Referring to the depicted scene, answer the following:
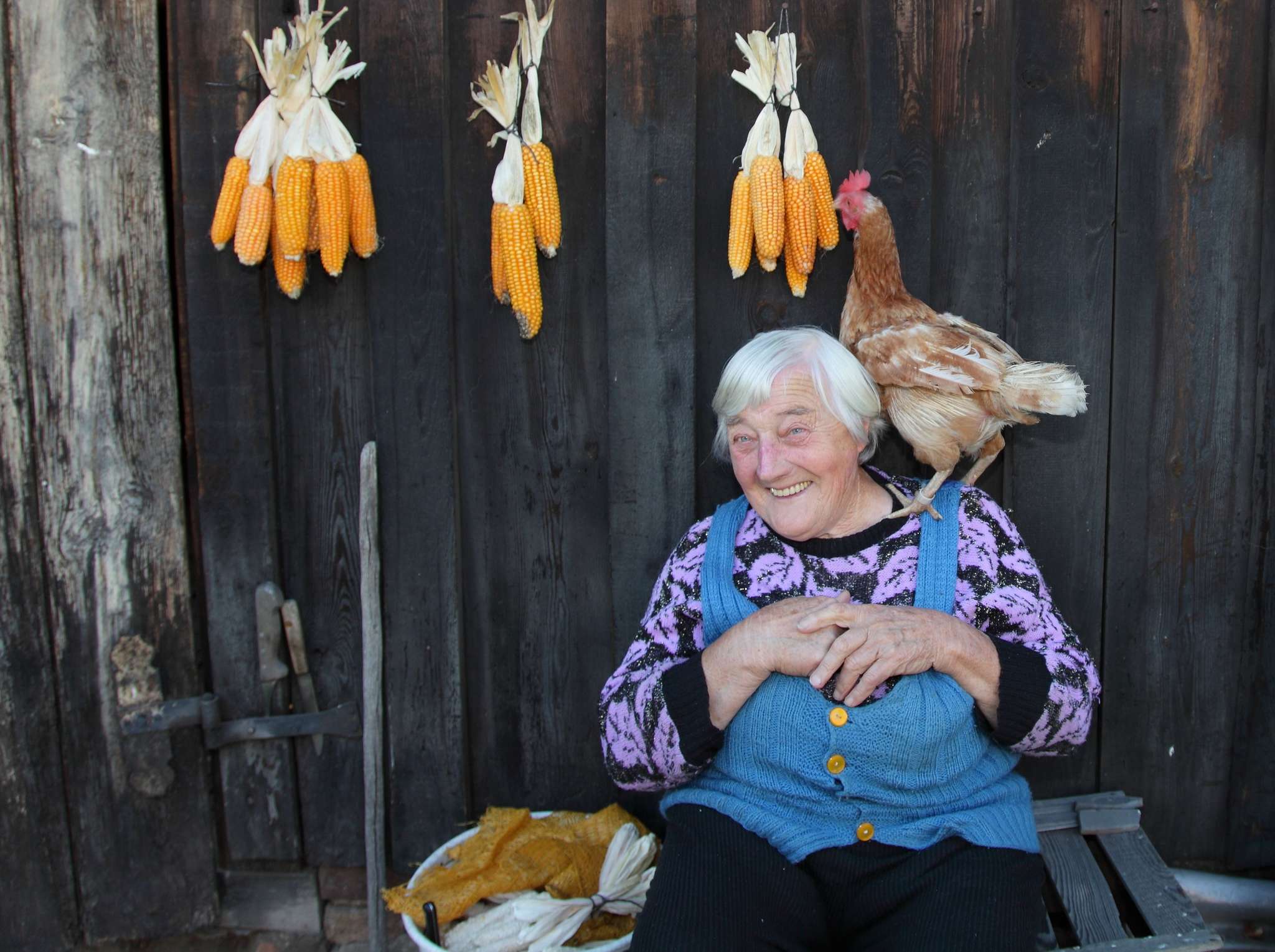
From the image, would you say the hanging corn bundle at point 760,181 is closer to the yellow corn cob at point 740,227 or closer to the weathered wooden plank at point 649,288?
the yellow corn cob at point 740,227

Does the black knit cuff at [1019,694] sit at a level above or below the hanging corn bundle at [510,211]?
below

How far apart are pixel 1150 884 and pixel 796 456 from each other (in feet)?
4.35

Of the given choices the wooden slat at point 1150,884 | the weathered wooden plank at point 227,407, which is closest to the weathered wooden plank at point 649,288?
the weathered wooden plank at point 227,407

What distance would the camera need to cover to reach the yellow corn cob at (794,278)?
238 centimetres

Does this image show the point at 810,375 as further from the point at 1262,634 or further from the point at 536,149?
the point at 1262,634

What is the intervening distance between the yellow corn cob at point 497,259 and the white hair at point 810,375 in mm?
618

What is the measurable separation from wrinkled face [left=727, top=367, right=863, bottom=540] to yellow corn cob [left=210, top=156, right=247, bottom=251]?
1.28 m

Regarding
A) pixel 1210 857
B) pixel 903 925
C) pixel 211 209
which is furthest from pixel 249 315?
pixel 1210 857

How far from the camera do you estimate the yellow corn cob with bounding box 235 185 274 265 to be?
227 cm

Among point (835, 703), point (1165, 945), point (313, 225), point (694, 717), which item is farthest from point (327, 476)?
point (1165, 945)

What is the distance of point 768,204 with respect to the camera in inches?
90.9

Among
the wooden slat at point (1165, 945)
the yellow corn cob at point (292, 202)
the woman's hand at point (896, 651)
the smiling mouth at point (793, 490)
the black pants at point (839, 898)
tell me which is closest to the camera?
the black pants at point (839, 898)

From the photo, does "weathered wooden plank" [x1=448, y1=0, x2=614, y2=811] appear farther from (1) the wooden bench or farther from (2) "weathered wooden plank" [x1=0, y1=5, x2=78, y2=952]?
(1) the wooden bench

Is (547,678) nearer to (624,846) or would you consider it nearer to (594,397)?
(624,846)
